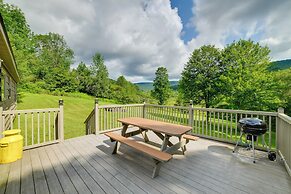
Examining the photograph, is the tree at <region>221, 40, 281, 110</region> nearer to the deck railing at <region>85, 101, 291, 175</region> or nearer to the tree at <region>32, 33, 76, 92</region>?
the deck railing at <region>85, 101, 291, 175</region>

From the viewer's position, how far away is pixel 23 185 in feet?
6.81

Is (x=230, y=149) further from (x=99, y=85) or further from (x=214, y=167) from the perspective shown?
(x=99, y=85)

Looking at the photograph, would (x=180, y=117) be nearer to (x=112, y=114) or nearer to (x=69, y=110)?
(x=112, y=114)

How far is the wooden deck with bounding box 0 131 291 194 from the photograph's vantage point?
6.66 feet

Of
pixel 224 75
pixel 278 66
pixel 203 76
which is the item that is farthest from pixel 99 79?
pixel 278 66

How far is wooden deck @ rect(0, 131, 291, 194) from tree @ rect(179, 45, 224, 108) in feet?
36.5

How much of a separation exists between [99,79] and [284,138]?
25941 millimetres

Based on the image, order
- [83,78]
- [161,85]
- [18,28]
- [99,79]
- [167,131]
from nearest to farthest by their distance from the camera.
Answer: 1. [167,131]
2. [18,28]
3. [161,85]
4. [99,79]
5. [83,78]

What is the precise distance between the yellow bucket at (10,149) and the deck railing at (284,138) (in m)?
4.95

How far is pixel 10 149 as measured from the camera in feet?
9.19

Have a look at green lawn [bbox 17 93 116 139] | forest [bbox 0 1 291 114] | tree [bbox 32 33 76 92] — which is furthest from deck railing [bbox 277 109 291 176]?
tree [bbox 32 33 76 92]

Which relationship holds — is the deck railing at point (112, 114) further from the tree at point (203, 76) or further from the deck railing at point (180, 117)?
the tree at point (203, 76)

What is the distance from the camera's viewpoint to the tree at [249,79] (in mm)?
11438

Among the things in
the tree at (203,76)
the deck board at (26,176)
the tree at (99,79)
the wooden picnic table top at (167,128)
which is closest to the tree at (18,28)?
the tree at (99,79)
